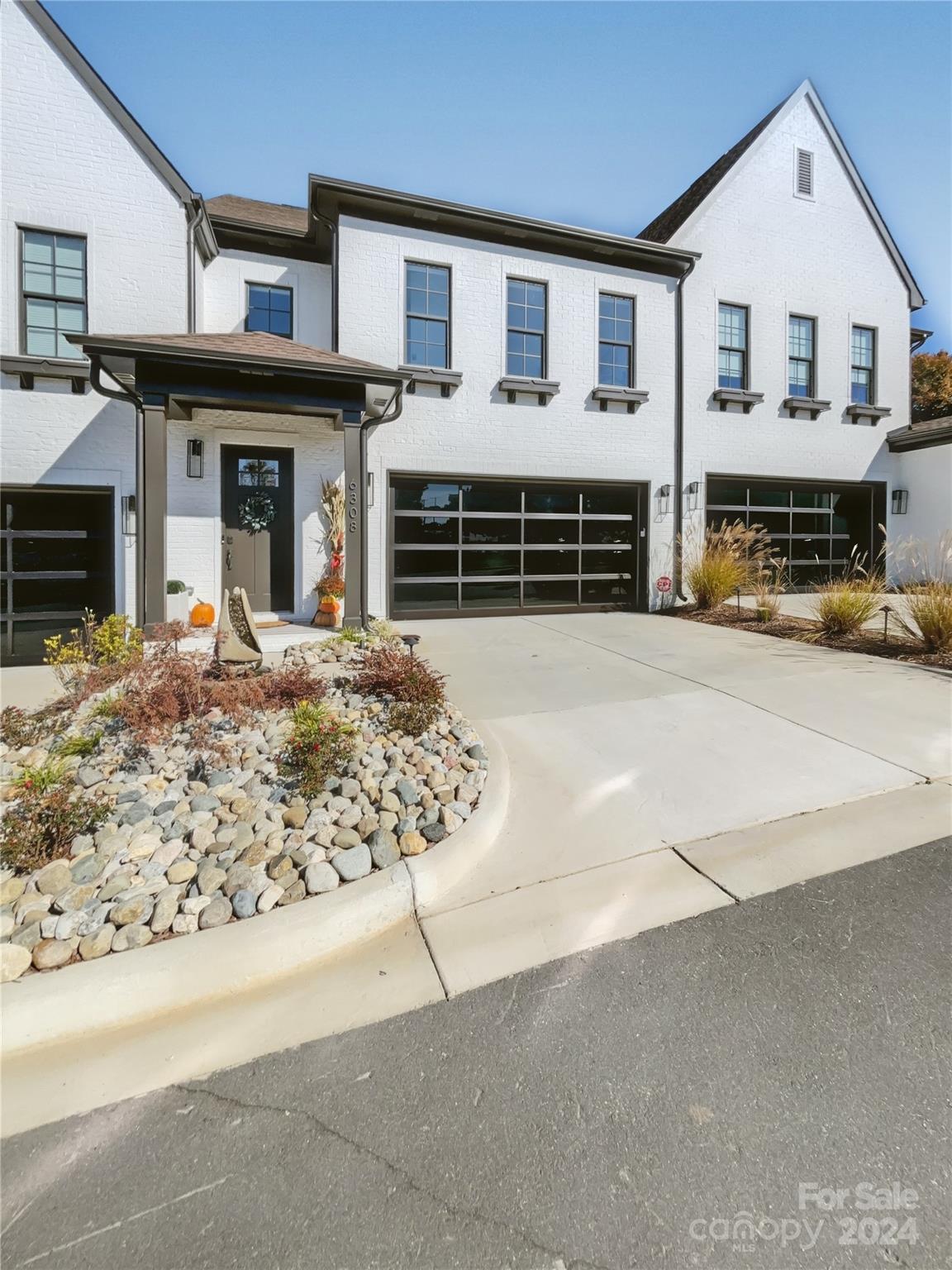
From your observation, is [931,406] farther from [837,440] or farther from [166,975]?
[166,975]

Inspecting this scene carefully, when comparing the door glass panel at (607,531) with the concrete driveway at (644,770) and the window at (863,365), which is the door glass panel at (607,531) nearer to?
the concrete driveway at (644,770)

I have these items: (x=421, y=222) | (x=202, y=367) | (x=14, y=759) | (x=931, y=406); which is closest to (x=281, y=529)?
(x=202, y=367)

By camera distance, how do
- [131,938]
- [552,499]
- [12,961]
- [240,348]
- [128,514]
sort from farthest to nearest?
[552,499] → [128,514] → [240,348] → [131,938] → [12,961]

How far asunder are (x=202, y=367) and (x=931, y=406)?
25.0 meters

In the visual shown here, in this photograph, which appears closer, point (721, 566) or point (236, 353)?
point (236, 353)

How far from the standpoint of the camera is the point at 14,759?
3838mm

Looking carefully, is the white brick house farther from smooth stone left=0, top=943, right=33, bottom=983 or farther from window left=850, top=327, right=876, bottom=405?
smooth stone left=0, top=943, right=33, bottom=983

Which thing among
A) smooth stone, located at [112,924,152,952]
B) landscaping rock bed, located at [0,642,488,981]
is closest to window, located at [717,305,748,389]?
landscaping rock bed, located at [0,642,488,981]

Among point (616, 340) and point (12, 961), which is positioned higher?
point (616, 340)

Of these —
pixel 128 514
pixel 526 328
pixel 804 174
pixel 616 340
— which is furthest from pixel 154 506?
pixel 804 174

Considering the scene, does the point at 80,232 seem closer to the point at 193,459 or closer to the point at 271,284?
the point at 271,284

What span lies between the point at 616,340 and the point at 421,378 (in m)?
3.90

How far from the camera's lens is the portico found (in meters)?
7.20

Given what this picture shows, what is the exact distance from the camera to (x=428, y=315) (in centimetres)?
983
